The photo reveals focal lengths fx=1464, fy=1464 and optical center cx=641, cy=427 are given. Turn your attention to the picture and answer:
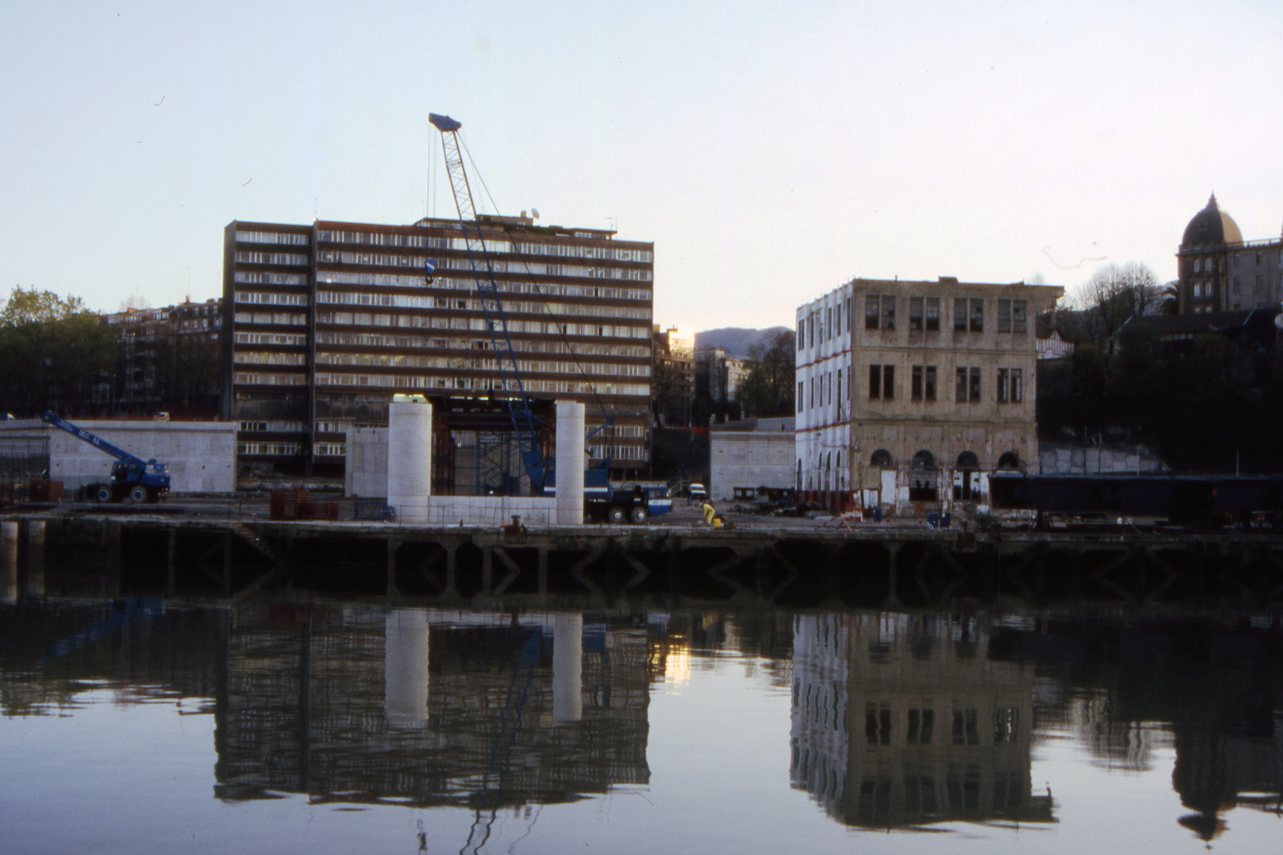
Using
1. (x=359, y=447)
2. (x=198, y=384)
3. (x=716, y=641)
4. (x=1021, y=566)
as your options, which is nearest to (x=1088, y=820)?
(x=716, y=641)

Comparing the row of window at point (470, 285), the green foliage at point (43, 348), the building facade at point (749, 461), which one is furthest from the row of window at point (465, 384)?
the building facade at point (749, 461)

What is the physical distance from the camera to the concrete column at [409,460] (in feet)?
200

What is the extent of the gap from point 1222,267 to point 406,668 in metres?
143

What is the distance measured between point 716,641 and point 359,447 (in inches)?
2227

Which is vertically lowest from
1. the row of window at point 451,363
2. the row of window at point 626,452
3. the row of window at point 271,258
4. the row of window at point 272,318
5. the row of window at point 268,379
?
the row of window at point 626,452

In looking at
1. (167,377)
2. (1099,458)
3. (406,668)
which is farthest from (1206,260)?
(406,668)

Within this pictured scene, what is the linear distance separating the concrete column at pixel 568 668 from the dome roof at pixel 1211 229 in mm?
135208

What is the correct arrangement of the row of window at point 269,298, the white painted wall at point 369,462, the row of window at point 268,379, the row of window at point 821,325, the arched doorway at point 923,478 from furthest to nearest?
the row of window at point 268,379, the row of window at point 269,298, the white painted wall at point 369,462, the row of window at point 821,325, the arched doorway at point 923,478

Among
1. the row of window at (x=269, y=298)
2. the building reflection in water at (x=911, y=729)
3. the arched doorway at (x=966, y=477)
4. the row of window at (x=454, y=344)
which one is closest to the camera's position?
the building reflection in water at (x=911, y=729)

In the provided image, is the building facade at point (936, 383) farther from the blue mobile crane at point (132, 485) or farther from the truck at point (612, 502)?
the blue mobile crane at point (132, 485)

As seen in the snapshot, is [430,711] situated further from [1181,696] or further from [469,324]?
[469,324]

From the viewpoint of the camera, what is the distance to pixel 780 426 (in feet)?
397

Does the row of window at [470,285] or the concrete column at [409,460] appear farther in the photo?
the row of window at [470,285]

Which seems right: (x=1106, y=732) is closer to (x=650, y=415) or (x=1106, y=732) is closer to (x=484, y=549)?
(x=484, y=549)
